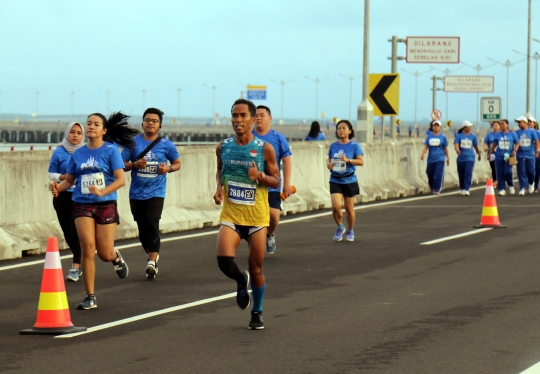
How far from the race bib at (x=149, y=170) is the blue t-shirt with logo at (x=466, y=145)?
15.5m

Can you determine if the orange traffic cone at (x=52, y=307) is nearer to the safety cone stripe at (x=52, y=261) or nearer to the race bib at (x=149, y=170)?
the safety cone stripe at (x=52, y=261)

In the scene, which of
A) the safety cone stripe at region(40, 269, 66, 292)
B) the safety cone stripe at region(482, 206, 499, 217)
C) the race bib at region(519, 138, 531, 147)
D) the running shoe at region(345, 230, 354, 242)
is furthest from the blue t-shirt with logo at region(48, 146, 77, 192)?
the race bib at region(519, 138, 531, 147)

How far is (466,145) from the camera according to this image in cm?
2716

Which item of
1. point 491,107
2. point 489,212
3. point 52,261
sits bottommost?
point 489,212

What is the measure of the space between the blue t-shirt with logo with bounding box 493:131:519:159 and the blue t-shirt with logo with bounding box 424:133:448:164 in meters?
1.65

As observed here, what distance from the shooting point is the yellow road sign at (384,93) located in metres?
29.1

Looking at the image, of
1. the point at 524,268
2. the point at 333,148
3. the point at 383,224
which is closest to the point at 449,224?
the point at 383,224

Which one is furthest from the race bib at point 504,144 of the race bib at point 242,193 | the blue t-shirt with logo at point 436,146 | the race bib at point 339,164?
→ the race bib at point 242,193

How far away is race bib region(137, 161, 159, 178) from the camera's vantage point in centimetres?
1241

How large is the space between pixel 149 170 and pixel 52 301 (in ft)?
12.3

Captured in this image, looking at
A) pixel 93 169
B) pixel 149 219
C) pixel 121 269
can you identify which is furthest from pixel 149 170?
Result: pixel 93 169

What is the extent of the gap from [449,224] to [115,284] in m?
8.41

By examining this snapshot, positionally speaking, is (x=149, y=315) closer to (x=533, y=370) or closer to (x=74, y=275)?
(x=74, y=275)

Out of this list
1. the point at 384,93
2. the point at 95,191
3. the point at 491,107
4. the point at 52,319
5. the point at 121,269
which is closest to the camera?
the point at 52,319
